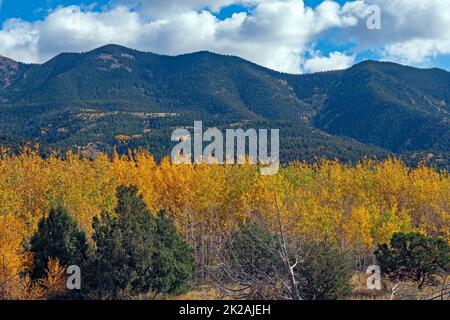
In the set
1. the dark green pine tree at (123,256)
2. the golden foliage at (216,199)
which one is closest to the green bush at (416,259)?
the golden foliage at (216,199)

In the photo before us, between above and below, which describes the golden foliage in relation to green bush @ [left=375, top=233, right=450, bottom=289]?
above

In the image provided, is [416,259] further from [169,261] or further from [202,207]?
[202,207]

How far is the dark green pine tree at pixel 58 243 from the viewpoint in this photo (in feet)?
90.0

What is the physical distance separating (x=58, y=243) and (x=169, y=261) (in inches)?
259

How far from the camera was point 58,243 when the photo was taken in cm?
2778

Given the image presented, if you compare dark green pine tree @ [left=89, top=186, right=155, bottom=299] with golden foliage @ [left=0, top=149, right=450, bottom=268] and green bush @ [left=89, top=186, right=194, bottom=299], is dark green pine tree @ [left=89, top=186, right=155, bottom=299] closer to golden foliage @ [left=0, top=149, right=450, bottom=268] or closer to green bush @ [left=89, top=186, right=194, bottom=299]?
green bush @ [left=89, top=186, right=194, bottom=299]

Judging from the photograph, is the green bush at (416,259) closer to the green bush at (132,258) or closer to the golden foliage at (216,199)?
the golden foliage at (216,199)

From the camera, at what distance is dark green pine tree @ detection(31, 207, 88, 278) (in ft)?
90.0

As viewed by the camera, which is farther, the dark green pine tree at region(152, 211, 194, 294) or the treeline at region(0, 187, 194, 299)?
the dark green pine tree at region(152, 211, 194, 294)

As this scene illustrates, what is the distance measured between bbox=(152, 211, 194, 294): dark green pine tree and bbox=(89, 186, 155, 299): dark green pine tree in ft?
1.78

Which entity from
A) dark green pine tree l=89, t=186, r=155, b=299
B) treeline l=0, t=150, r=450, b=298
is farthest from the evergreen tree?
dark green pine tree l=89, t=186, r=155, b=299

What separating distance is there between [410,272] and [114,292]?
1779cm

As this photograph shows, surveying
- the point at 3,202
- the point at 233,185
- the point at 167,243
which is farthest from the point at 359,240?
the point at 3,202

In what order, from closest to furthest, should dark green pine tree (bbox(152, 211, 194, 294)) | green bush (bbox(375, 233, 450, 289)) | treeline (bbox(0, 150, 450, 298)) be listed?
dark green pine tree (bbox(152, 211, 194, 294)) → green bush (bbox(375, 233, 450, 289)) → treeline (bbox(0, 150, 450, 298))
